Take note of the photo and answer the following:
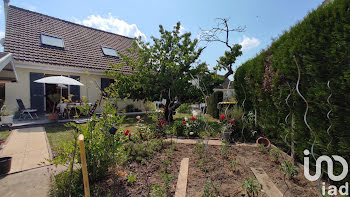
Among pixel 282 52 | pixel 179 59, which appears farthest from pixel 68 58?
pixel 282 52

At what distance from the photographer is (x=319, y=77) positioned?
2555 millimetres

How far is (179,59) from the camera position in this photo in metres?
7.65

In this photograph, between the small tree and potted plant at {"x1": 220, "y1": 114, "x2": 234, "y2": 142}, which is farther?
the small tree

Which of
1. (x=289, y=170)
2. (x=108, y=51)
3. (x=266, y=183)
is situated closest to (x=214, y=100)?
(x=289, y=170)

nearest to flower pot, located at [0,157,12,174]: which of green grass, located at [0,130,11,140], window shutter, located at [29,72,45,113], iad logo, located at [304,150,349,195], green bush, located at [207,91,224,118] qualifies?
A: green grass, located at [0,130,11,140]

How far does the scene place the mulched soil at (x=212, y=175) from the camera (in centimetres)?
225

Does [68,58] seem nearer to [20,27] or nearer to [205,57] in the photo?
[20,27]

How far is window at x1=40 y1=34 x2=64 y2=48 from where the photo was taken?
9262 millimetres

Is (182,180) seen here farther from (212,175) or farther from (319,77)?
(319,77)

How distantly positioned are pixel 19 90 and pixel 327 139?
11.6 metres

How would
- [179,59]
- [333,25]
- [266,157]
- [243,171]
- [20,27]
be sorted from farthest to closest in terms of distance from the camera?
[20,27], [179,59], [266,157], [243,171], [333,25]

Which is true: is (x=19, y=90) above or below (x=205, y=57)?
below

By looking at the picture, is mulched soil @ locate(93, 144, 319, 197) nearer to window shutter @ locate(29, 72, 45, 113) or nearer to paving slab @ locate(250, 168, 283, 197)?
paving slab @ locate(250, 168, 283, 197)

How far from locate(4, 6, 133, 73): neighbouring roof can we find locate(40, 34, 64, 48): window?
218mm
